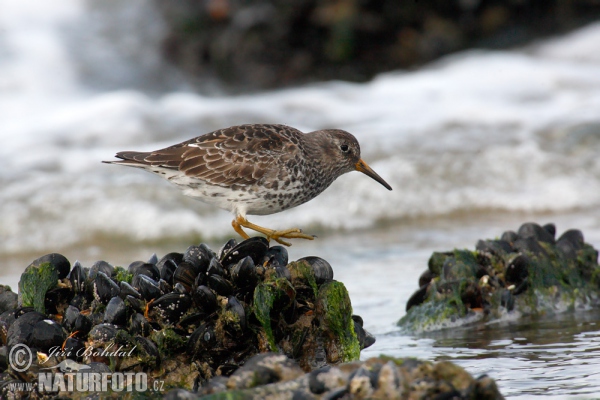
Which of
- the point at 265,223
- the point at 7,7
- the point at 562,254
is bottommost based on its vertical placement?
the point at 562,254

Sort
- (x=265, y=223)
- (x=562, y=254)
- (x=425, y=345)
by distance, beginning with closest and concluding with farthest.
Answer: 1. (x=425, y=345)
2. (x=562, y=254)
3. (x=265, y=223)

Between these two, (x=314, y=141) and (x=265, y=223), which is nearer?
(x=314, y=141)

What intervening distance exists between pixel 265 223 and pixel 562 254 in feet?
13.2

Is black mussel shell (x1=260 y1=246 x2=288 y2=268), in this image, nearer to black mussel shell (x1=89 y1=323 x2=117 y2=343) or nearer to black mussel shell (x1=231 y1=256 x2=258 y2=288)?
black mussel shell (x1=231 y1=256 x2=258 y2=288)

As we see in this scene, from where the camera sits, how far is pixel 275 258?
4.81 metres

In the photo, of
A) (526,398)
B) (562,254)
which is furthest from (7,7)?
(526,398)

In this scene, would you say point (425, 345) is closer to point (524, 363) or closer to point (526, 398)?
point (524, 363)

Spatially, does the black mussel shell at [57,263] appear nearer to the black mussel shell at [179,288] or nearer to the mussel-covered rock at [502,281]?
the black mussel shell at [179,288]

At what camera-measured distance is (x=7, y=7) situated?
50.1 feet

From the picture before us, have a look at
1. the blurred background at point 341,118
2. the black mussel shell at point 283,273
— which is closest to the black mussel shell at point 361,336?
the blurred background at point 341,118

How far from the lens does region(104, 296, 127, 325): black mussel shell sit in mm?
4340

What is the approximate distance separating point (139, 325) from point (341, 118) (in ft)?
28.8

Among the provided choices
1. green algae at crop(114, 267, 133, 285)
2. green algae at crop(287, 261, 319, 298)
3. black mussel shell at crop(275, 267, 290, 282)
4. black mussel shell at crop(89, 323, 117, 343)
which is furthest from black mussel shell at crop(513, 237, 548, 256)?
black mussel shell at crop(89, 323, 117, 343)

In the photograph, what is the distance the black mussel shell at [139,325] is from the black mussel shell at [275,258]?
80 cm
